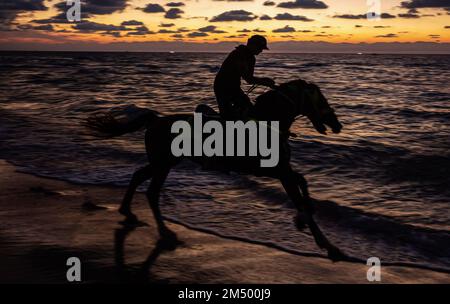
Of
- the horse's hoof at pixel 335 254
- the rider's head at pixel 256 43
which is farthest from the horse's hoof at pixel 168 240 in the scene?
the rider's head at pixel 256 43

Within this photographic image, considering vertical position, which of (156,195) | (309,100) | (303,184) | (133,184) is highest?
(309,100)

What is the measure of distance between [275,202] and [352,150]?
6.74 metres

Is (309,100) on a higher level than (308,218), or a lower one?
higher

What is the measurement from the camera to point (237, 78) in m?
6.96

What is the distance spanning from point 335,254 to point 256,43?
3.11 meters

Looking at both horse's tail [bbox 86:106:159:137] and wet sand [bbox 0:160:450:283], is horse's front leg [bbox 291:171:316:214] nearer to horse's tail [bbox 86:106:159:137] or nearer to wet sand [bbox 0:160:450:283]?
wet sand [bbox 0:160:450:283]

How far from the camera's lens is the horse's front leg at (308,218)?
6492 mm

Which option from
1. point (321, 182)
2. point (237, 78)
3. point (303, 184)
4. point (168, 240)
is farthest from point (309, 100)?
point (321, 182)

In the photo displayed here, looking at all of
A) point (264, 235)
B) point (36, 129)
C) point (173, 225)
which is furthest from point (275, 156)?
point (36, 129)

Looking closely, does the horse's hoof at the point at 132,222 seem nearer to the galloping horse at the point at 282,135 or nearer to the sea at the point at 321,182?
the galloping horse at the point at 282,135

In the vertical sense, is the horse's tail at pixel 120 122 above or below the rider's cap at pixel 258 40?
below

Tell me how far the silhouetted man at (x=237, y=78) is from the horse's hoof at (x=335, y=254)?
2207mm

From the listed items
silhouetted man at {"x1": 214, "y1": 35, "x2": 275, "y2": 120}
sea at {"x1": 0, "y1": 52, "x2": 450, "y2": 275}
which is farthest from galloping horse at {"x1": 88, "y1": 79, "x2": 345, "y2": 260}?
sea at {"x1": 0, "y1": 52, "x2": 450, "y2": 275}

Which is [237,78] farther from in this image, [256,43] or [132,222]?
[132,222]
